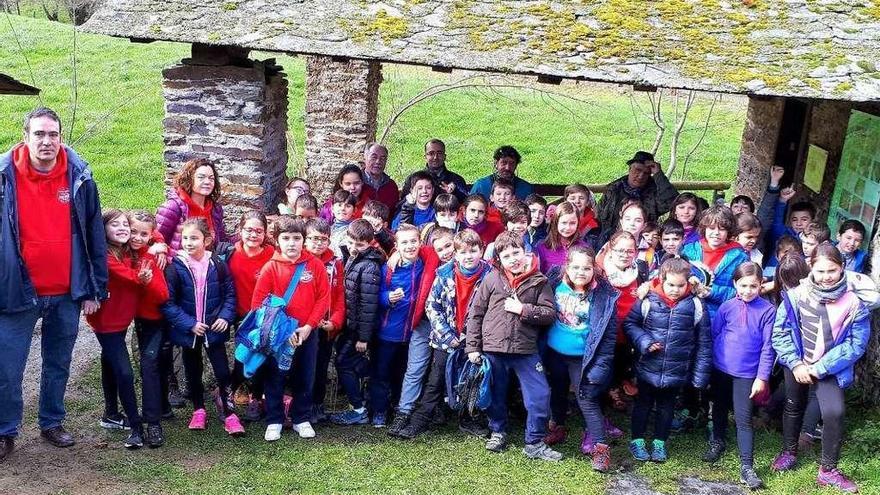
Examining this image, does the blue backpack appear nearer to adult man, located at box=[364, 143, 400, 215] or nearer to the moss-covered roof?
the moss-covered roof

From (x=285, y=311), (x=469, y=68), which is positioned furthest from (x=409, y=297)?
(x=469, y=68)

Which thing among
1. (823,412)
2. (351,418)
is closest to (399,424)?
(351,418)

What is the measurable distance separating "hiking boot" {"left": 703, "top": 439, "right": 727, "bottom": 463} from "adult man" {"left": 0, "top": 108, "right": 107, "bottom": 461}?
12.5ft

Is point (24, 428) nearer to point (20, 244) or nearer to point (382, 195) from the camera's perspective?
point (20, 244)

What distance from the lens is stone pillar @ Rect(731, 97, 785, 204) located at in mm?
8859

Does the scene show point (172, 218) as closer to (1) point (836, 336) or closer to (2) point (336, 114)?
(1) point (836, 336)

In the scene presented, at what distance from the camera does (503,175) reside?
280 inches

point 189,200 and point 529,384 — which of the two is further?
point 189,200

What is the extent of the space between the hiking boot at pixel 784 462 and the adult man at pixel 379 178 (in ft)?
11.2

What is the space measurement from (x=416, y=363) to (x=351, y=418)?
2.02 feet

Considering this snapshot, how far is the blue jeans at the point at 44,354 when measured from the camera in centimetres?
482

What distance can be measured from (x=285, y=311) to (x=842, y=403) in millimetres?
3398

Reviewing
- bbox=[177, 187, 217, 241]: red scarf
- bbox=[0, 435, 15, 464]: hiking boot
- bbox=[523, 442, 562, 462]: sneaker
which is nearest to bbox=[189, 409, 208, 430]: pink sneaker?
bbox=[0, 435, 15, 464]: hiking boot

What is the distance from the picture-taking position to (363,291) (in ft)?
17.9
